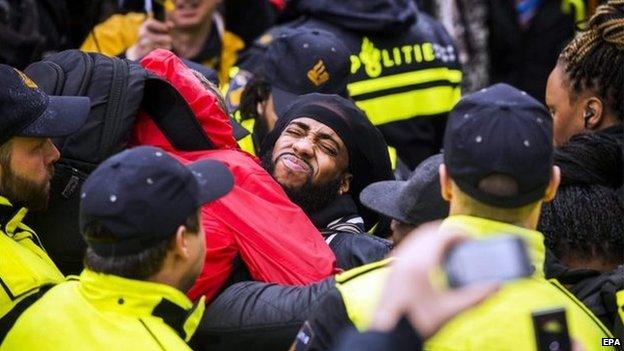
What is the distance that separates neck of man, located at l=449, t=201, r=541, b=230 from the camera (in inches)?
118

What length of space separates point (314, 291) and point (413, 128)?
281cm

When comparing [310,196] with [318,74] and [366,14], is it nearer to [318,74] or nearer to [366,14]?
[318,74]

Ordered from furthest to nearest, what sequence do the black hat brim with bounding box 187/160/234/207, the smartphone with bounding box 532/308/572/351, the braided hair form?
the braided hair, the black hat brim with bounding box 187/160/234/207, the smartphone with bounding box 532/308/572/351

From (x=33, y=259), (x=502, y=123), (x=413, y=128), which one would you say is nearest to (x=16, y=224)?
(x=33, y=259)

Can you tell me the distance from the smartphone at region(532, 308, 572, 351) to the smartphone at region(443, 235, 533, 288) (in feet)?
2.44

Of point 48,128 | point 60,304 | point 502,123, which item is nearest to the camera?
point 502,123

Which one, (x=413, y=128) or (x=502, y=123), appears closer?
(x=502, y=123)

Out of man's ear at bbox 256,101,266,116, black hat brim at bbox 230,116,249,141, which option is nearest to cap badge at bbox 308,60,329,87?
man's ear at bbox 256,101,266,116

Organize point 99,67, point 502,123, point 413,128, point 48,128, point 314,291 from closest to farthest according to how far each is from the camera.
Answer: point 502,123 < point 314,291 < point 48,128 < point 99,67 < point 413,128

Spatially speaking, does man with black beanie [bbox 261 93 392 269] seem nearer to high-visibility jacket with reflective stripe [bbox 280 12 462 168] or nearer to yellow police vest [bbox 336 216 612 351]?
yellow police vest [bbox 336 216 612 351]

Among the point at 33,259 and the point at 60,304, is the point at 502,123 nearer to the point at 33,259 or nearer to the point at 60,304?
the point at 60,304

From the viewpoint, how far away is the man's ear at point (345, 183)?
4547 mm

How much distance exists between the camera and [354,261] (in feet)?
13.4

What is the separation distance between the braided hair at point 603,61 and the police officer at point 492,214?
1.50m
